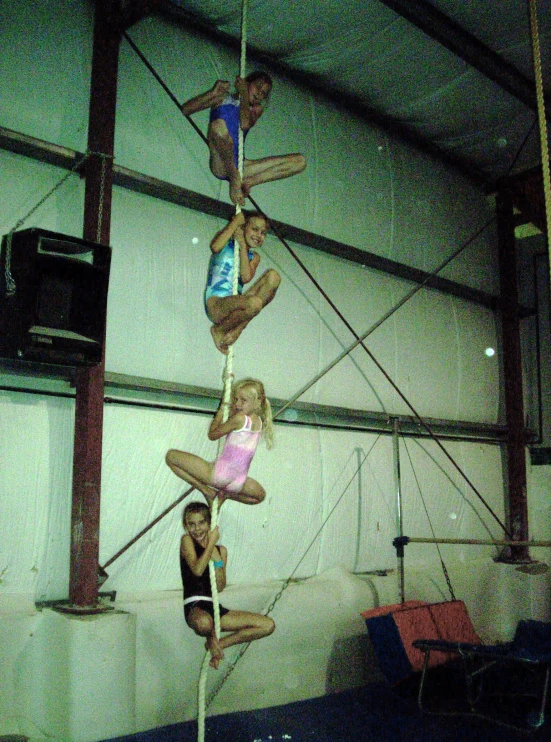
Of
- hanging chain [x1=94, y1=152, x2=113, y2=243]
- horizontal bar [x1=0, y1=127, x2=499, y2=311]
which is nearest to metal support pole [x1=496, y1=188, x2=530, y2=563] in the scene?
horizontal bar [x1=0, y1=127, x2=499, y2=311]

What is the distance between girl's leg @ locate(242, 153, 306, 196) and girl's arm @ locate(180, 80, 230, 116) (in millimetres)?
360

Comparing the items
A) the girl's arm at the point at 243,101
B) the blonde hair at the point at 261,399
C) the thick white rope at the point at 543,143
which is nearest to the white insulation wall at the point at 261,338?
the blonde hair at the point at 261,399

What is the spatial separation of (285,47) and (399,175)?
1686 mm

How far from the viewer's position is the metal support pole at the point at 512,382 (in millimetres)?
6914

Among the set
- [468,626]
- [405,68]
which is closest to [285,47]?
[405,68]

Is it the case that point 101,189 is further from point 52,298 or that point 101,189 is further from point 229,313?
point 229,313

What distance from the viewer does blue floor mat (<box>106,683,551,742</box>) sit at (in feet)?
13.4

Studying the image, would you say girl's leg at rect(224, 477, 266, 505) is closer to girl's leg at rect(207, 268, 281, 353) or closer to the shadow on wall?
girl's leg at rect(207, 268, 281, 353)

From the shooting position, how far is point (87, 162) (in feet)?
13.4

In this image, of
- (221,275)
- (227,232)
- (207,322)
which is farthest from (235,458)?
(207,322)

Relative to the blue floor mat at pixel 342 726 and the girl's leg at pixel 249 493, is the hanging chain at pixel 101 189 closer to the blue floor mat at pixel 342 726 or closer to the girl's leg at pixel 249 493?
the girl's leg at pixel 249 493

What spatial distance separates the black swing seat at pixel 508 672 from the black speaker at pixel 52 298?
2.82 m

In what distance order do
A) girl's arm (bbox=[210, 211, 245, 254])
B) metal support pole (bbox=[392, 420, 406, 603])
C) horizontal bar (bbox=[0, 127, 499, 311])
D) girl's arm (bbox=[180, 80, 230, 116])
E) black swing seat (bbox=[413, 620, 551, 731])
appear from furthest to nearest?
metal support pole (bbox=[392, 420, 406, 603])
black swing seat (bbox=[413, 620, 551, 731])
horizontal bar (bbox=[0, 127, 499, 311])
girl's arm (bbox=[180, 80, 230, 116])
girl's arm (bbox=[210, 211, 245, 254])

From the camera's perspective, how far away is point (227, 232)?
127 inches
